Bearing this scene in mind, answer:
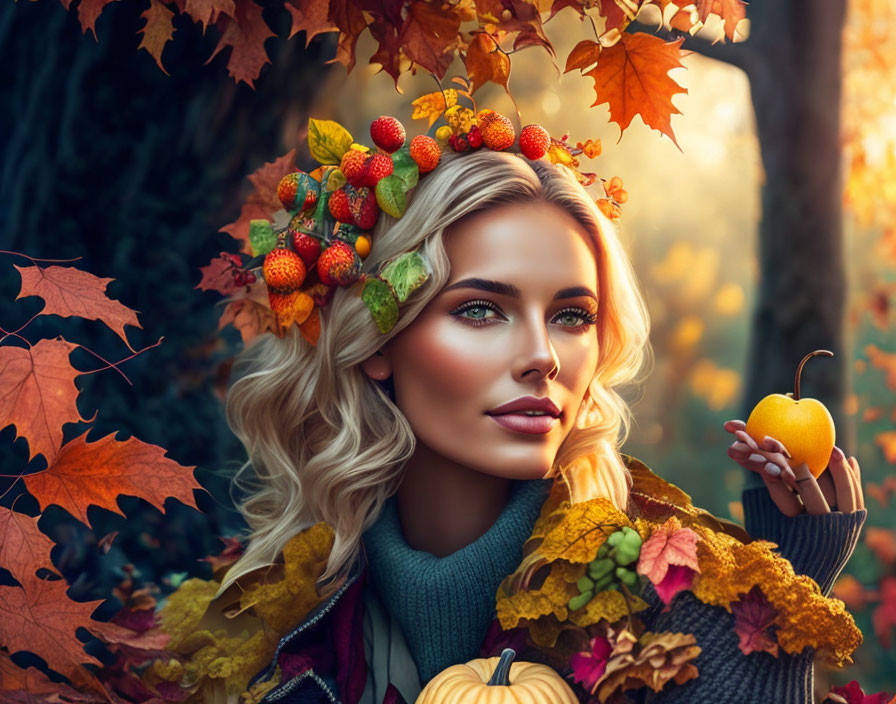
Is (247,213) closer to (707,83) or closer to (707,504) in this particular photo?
(707,504)

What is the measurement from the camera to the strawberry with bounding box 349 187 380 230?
2.61m

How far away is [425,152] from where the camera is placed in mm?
2576

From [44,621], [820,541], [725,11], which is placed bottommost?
[44,621]

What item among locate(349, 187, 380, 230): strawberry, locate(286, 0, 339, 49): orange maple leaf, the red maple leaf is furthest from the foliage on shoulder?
locate(286, 0, 339, 49): orange maple leaf

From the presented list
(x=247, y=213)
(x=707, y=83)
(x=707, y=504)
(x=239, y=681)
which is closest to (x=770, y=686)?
(x=239, y=681)

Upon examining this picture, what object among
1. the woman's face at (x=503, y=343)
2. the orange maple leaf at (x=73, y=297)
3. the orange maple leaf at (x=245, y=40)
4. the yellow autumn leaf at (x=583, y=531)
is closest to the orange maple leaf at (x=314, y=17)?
the orange maple leaf at (x=245, y=40)

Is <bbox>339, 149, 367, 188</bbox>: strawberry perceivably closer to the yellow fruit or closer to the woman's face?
the woman's face

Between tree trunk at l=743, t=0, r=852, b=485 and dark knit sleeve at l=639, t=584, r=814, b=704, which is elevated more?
tree trunk at l=743, t=0, r=852, b=485

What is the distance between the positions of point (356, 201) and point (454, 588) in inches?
44.5

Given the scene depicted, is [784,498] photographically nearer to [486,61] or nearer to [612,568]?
[612,568]

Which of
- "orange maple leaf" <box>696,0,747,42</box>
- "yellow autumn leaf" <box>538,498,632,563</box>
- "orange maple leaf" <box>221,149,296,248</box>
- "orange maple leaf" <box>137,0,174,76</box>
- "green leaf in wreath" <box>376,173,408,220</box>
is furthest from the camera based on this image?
"orange maple leaf" <box>221,149,296,248</box>

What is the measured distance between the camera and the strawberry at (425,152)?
8.45 ft

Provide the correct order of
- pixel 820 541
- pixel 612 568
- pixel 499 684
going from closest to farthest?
pixel 499 684 < pixel 612 568 < pixel 820 541

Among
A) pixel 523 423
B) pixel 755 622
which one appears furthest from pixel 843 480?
pixel 523 423
